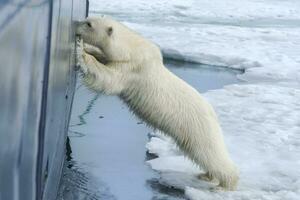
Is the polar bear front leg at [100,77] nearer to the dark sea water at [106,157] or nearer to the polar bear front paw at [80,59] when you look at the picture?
the polar bear front paw at [80,59]

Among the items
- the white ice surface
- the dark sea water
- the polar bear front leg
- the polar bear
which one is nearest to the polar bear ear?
the polar bear

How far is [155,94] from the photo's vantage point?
5.05 meters

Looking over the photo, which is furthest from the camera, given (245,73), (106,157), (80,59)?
(245,73)

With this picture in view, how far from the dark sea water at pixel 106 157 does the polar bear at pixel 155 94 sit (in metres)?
0.40

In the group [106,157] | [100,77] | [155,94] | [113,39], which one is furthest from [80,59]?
[106,157]

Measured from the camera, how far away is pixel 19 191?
7.00 feet

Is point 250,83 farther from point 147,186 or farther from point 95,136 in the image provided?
point 147,186

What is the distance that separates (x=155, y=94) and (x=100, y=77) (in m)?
0.51

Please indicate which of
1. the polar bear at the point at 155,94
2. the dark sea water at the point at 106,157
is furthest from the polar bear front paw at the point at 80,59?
the dark sea water at the point at 106,157

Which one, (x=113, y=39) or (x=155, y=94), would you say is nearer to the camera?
(x=113, y=39)

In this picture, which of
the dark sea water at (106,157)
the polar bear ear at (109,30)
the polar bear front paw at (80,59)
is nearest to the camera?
the polar bear front paw at (80,59)

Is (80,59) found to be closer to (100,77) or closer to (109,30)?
(100,77)

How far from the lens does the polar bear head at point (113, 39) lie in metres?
4.83

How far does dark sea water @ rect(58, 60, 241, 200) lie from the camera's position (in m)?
5.03
